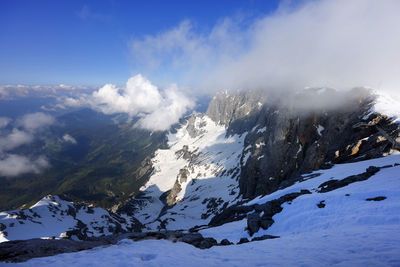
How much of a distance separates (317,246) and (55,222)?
116m

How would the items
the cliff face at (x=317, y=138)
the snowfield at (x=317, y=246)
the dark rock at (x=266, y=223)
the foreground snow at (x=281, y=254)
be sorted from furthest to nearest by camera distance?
the cliff face at (x=317, y=138)
the dark rock at (x=266, y=223)
the snowfield at (x=317, y=246)
the foreground snow at (x=281, y=254)

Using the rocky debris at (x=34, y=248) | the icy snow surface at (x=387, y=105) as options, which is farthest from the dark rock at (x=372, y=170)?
the rocky debris at (x=34, y=248)

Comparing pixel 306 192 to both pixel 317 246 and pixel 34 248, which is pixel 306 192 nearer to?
pixel 317 246

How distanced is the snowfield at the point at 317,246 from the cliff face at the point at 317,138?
70.1 ft

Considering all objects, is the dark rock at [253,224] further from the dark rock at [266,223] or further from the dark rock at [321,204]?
the dark rock at [321,204]

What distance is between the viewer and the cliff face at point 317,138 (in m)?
35.7

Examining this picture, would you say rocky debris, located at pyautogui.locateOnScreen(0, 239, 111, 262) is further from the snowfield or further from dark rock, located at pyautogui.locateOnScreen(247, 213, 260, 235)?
dark rock, located at pyautogui.locateOnScreen(247, 213, 260, 235)

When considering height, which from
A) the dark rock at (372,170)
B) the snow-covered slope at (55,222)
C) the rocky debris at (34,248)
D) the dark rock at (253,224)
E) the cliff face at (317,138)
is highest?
the cliff face at (317,138)

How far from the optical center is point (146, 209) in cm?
17862

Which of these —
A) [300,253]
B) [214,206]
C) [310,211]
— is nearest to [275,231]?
[310,211]

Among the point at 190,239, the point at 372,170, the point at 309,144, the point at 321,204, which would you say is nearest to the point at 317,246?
the point at 321,204

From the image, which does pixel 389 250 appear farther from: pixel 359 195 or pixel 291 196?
pixel 291 196

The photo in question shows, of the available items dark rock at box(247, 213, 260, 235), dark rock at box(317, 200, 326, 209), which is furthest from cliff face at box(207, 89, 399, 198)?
dark rock at box(247, 213, 260, 235)

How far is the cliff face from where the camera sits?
35.7 meters
